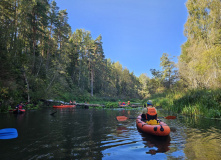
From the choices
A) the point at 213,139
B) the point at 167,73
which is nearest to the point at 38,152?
the point at 213,139

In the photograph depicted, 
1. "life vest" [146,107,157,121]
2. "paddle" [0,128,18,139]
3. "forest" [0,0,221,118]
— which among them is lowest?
"paddle" [0,128,18,139]

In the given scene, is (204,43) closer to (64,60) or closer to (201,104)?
(201,104)

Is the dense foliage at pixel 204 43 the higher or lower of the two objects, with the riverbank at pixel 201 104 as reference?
higher

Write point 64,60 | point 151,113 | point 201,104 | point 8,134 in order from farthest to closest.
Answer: point 64,60 → point 201,104 → point 151,113 → point 8,134

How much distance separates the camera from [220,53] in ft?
60.4

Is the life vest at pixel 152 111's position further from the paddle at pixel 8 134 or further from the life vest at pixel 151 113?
the paddle at pixel 8 134

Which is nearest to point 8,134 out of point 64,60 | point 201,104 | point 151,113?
point 151,113

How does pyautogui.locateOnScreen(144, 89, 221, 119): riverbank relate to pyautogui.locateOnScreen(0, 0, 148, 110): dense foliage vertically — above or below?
below

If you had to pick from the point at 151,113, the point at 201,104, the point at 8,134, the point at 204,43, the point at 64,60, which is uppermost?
the point at 64,60

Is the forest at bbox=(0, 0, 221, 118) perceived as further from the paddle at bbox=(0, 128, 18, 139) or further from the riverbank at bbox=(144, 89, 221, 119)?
the paddle at bbox=(0, 128, 18, 139)

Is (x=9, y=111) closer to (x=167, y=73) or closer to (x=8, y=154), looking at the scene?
(x=8, y=154)

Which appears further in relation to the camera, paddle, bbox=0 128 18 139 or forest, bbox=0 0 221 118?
forest, bbox=0 0 221 118

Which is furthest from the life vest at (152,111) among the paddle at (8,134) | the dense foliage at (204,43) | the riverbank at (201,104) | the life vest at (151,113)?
the dense foliage at (204,43)

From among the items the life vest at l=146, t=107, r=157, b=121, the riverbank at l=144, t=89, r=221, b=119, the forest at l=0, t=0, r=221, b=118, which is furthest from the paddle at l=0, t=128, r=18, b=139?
Answer: the riverbank at l=144, t=89, r=221, b=119
